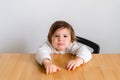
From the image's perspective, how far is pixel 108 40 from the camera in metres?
2.22

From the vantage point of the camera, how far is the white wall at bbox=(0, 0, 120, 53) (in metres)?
2.07

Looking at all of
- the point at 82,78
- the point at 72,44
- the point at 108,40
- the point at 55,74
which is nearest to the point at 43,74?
the point at 55,74

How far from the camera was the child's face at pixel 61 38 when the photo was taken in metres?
1.51

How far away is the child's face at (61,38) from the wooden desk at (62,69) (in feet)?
0.29

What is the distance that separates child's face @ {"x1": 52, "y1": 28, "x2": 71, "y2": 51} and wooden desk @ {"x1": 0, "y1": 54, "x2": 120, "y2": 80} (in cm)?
9

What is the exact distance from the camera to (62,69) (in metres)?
1.26

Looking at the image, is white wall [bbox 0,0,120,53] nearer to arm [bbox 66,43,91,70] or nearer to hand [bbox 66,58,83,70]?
arm [bbox 66,43,91,70]

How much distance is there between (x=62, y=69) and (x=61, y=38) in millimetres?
301

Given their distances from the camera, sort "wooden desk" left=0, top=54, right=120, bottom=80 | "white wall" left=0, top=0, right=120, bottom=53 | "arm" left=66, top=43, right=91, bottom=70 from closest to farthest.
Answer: "wooden desk" left=0, top=54, right=120, bottom=80
"arm" left=66, top=43, right=91, bottom=70
"white wall" left=0, top=0, right=120, bottom=53

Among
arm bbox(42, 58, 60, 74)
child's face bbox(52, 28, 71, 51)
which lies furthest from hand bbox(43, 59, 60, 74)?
child's face bbox(52, 28, 71, 51)

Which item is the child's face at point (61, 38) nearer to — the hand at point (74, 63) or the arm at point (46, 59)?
the arm at point (46, 59)

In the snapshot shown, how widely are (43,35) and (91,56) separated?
2.85ft

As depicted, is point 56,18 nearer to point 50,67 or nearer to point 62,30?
point 62,30

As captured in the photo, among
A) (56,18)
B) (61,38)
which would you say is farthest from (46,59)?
(56,18)
